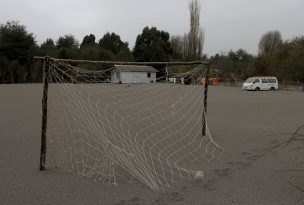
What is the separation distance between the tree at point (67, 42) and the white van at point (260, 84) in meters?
42.4

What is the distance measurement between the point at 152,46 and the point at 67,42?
761 inches

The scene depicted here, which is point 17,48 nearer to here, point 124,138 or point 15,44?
point 15,44

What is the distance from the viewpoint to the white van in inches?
1460

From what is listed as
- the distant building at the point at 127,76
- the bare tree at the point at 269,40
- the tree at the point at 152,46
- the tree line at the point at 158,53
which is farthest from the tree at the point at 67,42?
the bare tree at the point at 269,40

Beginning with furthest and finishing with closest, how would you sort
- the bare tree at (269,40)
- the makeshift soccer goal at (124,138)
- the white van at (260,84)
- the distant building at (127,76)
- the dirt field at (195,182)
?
1. the bare tree at (269,40)
2. the white van at (260,84)
3. the distant building at (127,76)
4. the makeshift soccer goal at (124,138)
5. the dirt field at (195,182)

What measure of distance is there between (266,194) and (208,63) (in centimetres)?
445

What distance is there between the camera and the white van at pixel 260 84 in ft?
122

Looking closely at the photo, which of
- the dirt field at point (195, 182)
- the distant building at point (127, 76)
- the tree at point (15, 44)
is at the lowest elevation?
the dirt field at point (195, 182)

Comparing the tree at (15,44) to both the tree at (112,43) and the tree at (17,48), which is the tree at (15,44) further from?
the tree at (112,43)

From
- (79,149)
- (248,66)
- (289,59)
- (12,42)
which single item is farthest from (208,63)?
(12,42)

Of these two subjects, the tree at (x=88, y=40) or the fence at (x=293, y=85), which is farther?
the tree at (x=88, y=40)

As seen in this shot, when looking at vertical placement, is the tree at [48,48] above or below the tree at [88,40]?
below

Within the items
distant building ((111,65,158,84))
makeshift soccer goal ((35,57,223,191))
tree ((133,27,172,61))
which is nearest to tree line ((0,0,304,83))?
tree ((133,27,172,61))

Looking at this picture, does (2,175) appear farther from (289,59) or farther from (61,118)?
(289,59)
